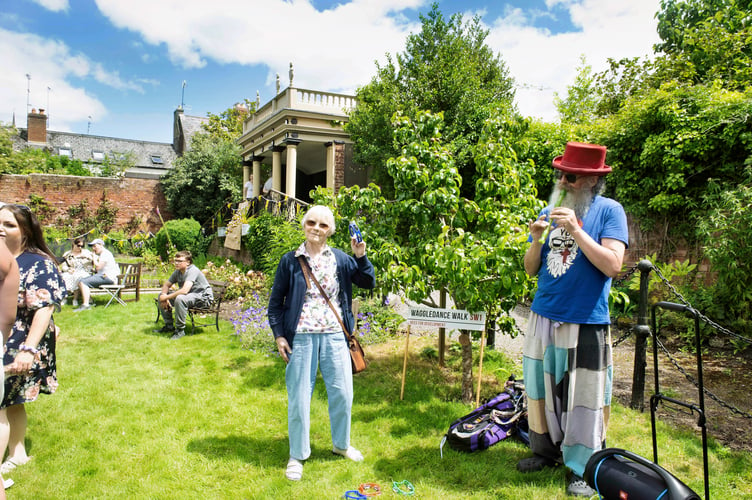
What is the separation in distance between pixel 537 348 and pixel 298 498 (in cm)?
178

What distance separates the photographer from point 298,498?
2.85 metres

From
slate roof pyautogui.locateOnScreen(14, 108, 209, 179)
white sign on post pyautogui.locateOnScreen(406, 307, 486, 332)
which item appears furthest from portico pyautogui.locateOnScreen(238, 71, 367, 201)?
slate roof pyautogui.locateOnScreen(14, 108, 209, 179)

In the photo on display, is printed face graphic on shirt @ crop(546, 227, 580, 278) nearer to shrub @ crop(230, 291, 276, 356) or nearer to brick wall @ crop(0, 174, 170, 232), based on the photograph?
shrub @ crop(230, 291, 276, 356)

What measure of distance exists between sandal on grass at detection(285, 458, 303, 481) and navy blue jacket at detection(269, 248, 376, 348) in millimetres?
851

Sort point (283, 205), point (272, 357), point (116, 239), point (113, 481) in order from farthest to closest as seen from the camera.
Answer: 1. point (116, 239)
2. point (283, 205)
3. point (272, 357)
4. point (113, 481)

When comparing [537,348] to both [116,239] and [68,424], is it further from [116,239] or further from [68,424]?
[116,239]

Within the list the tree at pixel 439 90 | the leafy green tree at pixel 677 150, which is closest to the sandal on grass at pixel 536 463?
the leafy green tree at pixel 677 150

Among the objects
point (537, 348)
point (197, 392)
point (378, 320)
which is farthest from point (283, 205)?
point (537, 348)

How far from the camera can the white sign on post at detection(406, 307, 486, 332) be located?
13.6 feet

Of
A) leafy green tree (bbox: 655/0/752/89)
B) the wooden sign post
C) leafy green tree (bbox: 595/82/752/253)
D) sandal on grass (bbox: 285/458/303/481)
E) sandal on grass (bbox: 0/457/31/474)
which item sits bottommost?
sandal on grass (bbox: 0/457/31/474)

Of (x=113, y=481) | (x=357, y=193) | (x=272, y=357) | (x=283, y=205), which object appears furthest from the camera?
(x=283, y=205)

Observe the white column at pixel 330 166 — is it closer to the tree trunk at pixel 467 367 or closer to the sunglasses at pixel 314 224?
the tree trunk at pixel 467 367

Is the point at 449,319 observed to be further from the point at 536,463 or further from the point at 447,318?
the point at 536,463

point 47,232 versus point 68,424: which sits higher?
point 47,232
